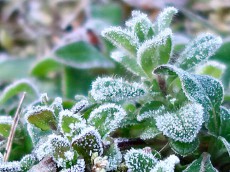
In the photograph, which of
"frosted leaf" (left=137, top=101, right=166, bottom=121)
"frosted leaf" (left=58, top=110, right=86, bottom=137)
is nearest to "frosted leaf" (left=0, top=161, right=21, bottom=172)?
"frosted leaf" (left=58, top=110, right=86, bottom=137)

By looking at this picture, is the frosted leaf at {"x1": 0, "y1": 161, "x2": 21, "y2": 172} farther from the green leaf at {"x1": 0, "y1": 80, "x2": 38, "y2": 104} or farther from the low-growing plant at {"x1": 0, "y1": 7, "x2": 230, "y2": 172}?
the green leaf at {"x1": 0, "y1": 80, "x2": 38, "y2": 104}

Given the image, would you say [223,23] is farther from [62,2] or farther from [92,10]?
[62,2]

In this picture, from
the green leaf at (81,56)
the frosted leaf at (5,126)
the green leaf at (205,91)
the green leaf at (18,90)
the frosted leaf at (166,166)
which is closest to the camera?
the frosted leaf at (166,166)

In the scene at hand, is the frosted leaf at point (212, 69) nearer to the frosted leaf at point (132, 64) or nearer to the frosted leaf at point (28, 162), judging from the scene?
the frosted leaf at point (132, 64)

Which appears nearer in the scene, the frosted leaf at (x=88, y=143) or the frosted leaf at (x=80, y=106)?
the frosted leaf at (x=88, y=143)

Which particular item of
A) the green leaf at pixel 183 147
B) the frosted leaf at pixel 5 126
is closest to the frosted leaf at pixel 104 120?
the green leaf at pixel 183 147

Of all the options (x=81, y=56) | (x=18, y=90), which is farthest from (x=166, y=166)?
(x=81, y=56)

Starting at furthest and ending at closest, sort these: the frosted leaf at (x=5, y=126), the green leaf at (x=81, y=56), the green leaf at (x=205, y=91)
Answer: the green leaf at (x=81, y=56) < the frosted leaf at (x=5, y=126) < the green leaf at (x=205, y=91)
